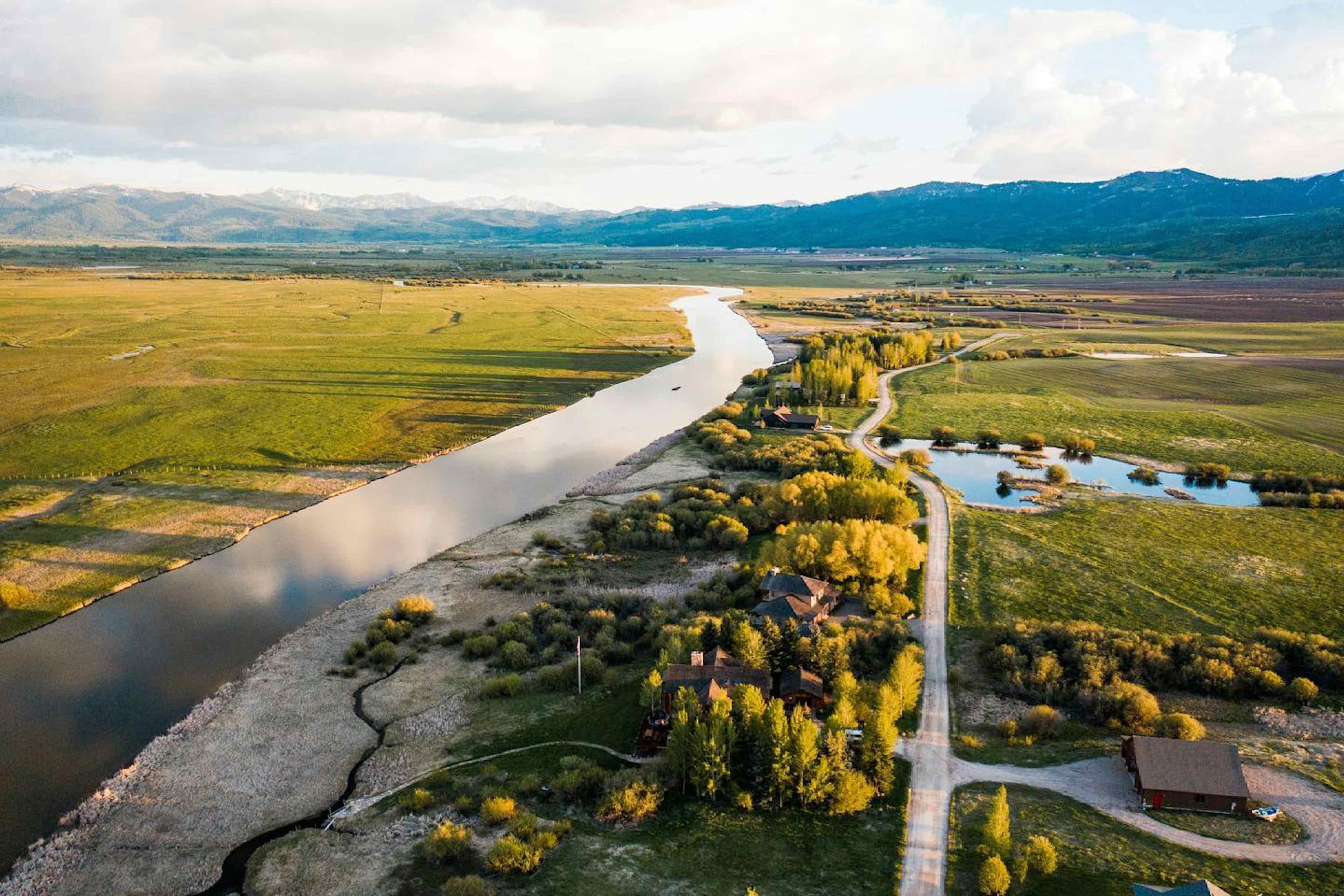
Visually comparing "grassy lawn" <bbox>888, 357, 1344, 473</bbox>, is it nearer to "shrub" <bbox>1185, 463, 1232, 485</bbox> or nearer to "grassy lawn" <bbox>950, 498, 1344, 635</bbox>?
"shrub" <bbox>1185, 463, 1232, 485</bbox>

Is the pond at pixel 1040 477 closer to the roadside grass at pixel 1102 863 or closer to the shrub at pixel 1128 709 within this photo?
the shrub at pixel 1128 709

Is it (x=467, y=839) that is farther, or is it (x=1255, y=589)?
(x=1255, y=589)

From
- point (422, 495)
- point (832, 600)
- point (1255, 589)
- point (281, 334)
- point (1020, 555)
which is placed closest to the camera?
point (832, 600)

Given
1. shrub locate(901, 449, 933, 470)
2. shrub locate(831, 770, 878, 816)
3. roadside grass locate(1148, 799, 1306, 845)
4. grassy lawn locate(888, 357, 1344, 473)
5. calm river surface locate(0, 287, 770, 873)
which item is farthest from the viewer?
grassy lawn locate(888, 357, 1344, 473)

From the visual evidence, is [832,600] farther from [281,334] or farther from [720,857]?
[281,334]

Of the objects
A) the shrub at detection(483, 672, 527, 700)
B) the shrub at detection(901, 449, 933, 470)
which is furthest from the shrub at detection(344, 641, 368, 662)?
the shrub at detection(901, 449, 933, 470)

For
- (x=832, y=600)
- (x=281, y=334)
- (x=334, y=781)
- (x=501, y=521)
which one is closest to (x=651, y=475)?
(x=501, y=521)

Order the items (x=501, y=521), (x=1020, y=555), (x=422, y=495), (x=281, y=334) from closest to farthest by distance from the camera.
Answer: (x=1020, y=555) → (x=501, y=521) → (x=422, y=495) → (x=281, y=334)
